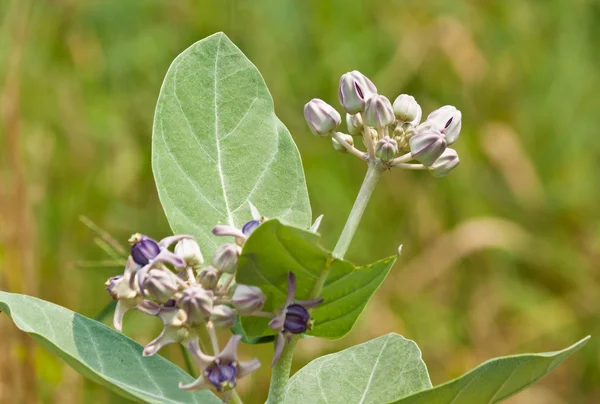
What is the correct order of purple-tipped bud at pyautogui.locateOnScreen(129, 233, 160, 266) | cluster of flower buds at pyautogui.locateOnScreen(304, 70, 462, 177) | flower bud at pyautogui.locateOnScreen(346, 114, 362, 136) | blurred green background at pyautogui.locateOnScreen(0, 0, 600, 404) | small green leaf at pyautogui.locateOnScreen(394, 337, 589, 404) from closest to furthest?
1. small green leaf at pyautogui.locateOnScreen(394, 337, 589, 404)
2. purple-tipped bud at pyautogui.locateOnScreen(129, 233, 160, 266)
3. cluster of flower buds at pyautogui.locateOnScreen(304, 70, 462, 177)
4. flower bud at pyautogui.locateOnScreen(346, 114, 362, 136)
5. blurred green background at pyautogui.locateOnScreen(0, 0, 600, 404)

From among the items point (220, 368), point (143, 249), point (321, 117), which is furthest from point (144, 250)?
point (321, 117)

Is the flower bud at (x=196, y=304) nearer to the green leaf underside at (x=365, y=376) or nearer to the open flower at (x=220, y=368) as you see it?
the open flower at (x=220, y=368)

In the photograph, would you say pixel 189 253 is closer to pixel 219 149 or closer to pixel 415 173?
pixel 219 149

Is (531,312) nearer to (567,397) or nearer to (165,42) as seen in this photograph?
(567,397)

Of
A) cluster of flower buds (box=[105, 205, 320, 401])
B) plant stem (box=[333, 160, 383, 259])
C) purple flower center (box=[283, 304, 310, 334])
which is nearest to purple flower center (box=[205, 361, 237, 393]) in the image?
cluster of flower buds (box=[105, 205, 320, 401])

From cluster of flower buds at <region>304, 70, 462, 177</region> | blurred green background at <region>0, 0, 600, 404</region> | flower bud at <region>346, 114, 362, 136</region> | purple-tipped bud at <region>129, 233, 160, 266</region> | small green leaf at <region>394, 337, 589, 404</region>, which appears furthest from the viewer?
blurred green background at <region>0, 0, 600, 404</region>

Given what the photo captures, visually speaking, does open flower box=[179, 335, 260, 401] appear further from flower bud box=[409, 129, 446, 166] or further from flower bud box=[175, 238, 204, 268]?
flower bud box=[409, 129, 446, 166]
